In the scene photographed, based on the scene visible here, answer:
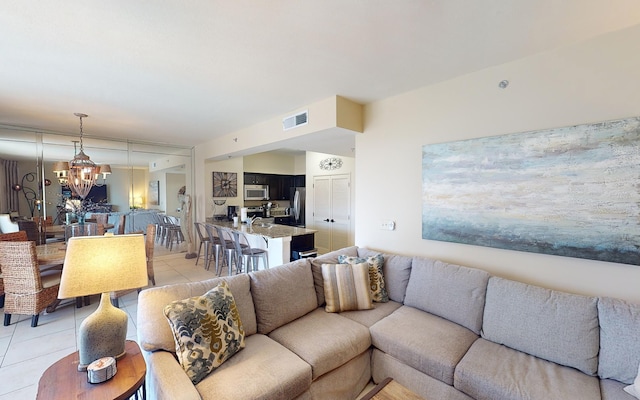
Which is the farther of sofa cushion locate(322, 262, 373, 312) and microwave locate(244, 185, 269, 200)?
microwave locate(244, 185, 269, 200)

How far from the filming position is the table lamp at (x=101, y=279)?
144cm

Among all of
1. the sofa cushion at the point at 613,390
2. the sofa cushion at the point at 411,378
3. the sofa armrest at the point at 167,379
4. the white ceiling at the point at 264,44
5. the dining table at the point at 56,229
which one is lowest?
the sofa cushion at the point at 411,378

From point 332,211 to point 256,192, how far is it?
2.55 meters

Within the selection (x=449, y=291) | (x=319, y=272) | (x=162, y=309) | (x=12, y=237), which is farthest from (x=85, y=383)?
(x=12, y=237)

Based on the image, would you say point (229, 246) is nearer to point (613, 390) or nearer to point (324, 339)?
point (324, 339)

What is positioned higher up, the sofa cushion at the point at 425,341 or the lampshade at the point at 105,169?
the lampshade at the point at 105,169

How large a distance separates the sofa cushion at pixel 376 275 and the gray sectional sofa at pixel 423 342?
0.13 metres

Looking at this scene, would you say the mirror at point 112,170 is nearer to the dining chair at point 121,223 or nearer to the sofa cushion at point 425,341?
the dining chair at point 121,223

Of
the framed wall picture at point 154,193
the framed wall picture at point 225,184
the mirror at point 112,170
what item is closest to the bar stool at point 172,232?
the mirror at point 112,170

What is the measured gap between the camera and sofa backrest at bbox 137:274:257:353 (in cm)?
170

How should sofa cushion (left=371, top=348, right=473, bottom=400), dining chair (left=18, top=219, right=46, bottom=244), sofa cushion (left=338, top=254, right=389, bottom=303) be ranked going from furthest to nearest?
dining chair (left=18, top=219, right=46, bottom=244) → sofa cushion (left=338, top=254, right=389, bottom=303) → sofa cushion (left=371, top=348, right=473, bottom=400)

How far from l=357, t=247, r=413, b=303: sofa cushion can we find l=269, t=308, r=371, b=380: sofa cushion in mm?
632

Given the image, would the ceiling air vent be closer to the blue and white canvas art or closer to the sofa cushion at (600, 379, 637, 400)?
the blue and white canvas art

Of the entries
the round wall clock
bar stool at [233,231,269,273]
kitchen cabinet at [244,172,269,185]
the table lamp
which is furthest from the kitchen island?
kitchen cabinet at [244,172,269,185]
